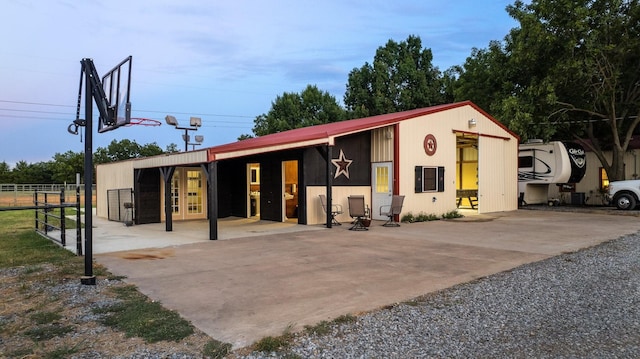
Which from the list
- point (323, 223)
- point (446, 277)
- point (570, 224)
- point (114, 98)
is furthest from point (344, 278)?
point (570, 224)

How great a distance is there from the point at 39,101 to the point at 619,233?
40139mm

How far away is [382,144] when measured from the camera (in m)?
14.1

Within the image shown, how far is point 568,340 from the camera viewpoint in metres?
3.55

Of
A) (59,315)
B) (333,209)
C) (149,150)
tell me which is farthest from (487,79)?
(149,150)

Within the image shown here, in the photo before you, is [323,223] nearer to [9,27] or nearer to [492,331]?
[492,331]

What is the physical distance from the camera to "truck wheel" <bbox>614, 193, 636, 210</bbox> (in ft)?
54.2

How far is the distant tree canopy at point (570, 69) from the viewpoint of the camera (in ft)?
55.0

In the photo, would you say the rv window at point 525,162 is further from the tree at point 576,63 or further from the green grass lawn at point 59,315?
the green grass lawn at point 59,315

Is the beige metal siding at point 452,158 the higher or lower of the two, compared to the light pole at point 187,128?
lower

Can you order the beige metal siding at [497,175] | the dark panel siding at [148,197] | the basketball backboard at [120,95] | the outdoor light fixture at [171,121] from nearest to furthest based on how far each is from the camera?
the basketball backboard at [120,95], the dark panel siding at [148,197], the beige metal siding at [497,175], the outdoor light fixture at [171,121]

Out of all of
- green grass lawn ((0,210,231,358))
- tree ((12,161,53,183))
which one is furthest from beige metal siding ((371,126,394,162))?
tree ((12,161,53,183))

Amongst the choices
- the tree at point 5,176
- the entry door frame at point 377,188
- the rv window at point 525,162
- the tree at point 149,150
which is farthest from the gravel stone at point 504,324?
the tree at point 5,176

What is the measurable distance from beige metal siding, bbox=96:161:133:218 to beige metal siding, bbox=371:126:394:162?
8.16 m

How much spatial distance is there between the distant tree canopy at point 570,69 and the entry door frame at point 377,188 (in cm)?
745
